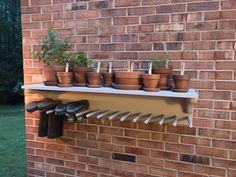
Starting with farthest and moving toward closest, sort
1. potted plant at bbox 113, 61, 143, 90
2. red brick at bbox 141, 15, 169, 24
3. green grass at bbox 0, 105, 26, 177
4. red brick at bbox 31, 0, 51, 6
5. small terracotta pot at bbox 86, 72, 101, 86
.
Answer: green grass at bbox 0, 105, 26, 177, red brick at bbox 31, 0, 51, 6, red brick at bbox 141, 15, 169, 24, small terracotta pot at bbox 86, 72, 101, 86, potted plant at bbox 113, 61, 143, 90

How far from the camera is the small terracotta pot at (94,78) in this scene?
69.3 inches

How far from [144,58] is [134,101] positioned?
321 millimetres

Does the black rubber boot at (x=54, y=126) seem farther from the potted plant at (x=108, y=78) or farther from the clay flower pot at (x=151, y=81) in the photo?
the clay flower pot at (x=151, y=81)

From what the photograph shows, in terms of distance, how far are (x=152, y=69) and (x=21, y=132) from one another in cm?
453

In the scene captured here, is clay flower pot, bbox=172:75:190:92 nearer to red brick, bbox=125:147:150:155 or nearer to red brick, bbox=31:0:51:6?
red brick, bbox=125:147:150:155

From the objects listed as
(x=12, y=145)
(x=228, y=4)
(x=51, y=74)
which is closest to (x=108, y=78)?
(x=51, y=74)

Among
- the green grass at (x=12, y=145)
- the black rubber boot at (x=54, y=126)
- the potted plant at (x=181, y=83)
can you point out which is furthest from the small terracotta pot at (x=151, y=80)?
the green grass at (x=12, y=145)

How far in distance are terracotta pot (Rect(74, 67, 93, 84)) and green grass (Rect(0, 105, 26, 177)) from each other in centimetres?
210

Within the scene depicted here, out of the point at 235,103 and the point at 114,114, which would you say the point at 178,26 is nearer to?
the point at 235,103

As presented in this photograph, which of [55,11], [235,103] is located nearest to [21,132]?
[55,11]

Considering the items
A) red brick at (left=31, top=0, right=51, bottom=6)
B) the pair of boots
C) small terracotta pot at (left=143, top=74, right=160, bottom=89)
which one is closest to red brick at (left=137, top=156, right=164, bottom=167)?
the pair of boots

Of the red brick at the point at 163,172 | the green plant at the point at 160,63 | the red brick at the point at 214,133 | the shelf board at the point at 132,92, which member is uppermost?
the green plant at the point at 160,63

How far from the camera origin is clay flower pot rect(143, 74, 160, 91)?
1575 mm

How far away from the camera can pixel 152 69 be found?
169 centimetres
